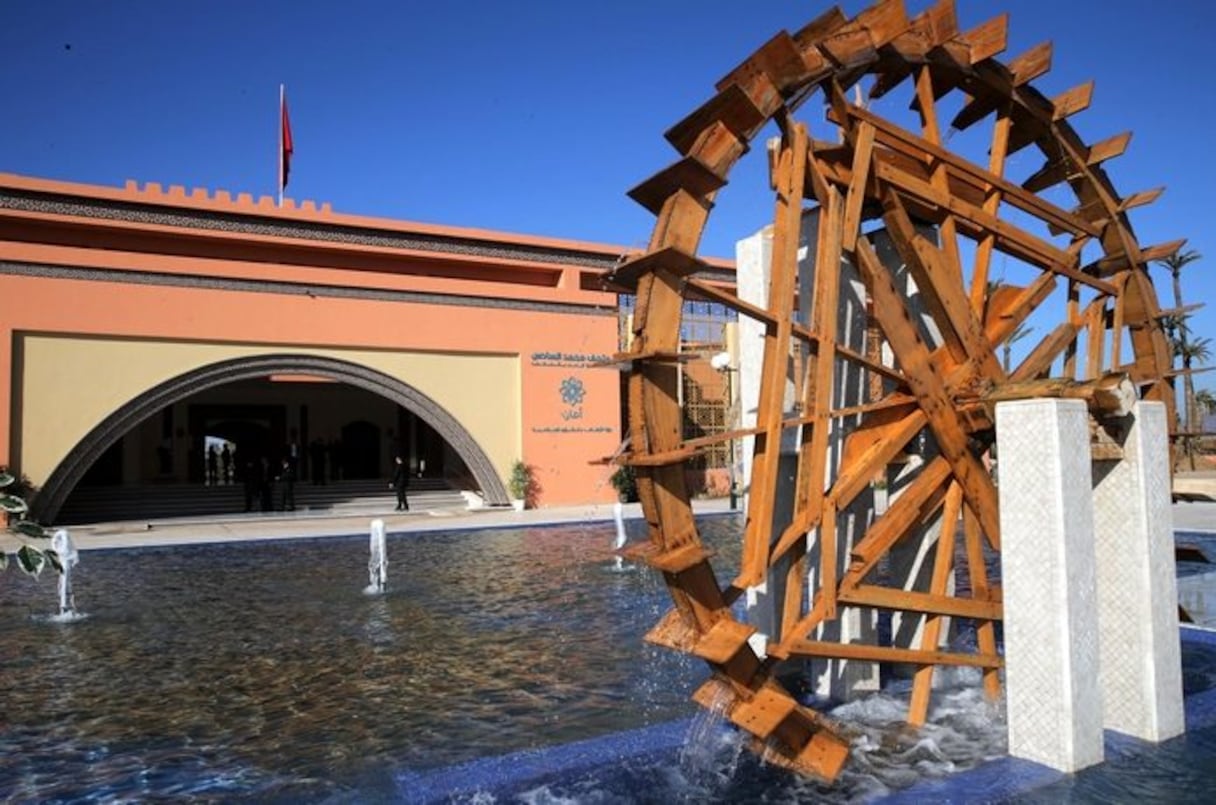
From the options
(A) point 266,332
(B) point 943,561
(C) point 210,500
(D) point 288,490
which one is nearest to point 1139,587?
(B) point 943,561

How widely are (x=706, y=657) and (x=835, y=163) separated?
7.91ft

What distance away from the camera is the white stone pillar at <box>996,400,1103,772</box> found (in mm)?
3512

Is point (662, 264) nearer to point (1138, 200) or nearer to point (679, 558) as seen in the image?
point (679, 558)

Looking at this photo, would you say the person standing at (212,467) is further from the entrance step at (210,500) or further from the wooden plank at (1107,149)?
the wooden plank at (1107,149)

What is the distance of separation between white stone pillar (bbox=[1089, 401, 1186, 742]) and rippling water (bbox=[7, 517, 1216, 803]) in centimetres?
61

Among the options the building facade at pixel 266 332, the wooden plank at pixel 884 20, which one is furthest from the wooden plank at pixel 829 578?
the building facade at pixel 266 332

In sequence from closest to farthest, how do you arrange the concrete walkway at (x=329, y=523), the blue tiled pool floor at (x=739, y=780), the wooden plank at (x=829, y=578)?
the blue tiled pool floor at (x=739, y=780), the wooden plank at (x=829, y=578), the concrete walkway at (x=329, y=523)

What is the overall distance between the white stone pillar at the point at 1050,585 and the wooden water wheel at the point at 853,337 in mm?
458

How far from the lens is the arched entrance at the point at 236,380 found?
14859 mm

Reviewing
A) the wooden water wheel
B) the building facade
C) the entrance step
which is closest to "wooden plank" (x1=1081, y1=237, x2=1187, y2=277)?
the wooden water wheel

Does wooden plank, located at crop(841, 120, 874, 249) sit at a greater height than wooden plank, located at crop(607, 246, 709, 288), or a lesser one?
greater

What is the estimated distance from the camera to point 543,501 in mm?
18906

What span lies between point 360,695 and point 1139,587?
13.2 feet

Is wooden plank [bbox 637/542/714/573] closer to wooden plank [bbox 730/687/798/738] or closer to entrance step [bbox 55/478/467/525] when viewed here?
wooden plank [bbox 730/687/798/738]
